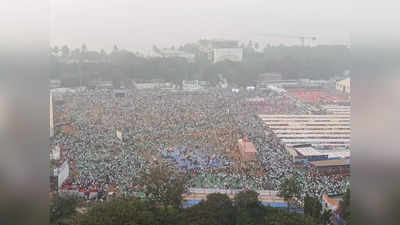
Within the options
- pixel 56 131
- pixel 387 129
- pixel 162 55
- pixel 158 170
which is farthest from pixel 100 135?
pixel 387 129

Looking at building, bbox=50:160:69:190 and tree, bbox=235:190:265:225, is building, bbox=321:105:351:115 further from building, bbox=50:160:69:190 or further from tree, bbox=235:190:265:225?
building, bbox=50:160:69:190

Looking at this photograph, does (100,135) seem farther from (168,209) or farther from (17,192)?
(17,192)

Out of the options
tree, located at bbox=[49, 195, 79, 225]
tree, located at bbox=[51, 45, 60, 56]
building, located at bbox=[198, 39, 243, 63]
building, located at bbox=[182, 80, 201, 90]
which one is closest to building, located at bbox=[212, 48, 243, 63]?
building, located at bbox=[198, 39, 243, 63]

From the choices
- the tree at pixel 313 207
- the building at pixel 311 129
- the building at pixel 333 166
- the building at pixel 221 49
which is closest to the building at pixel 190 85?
the building at pixel 221 49

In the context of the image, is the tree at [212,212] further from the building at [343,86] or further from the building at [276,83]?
the building at [343,86]

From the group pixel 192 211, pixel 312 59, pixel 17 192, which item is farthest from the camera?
pixel 312 59

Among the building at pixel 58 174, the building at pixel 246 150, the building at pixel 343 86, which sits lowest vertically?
the building at pixel 58 174
